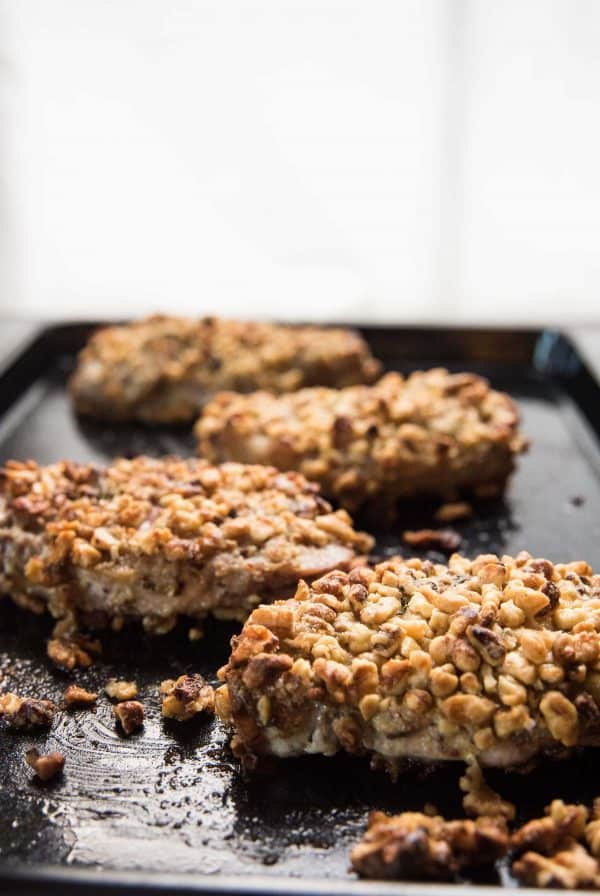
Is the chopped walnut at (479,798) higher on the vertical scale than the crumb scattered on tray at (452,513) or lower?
higher

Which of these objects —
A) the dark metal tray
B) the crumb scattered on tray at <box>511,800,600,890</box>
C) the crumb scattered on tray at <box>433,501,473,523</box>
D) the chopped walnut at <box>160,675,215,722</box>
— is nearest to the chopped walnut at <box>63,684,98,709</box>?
the dark metal tray

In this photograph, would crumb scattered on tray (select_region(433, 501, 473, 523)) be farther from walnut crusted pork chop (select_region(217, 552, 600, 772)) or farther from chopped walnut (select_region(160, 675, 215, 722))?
chopped walnut (select_region(160, 675, 215, 722))

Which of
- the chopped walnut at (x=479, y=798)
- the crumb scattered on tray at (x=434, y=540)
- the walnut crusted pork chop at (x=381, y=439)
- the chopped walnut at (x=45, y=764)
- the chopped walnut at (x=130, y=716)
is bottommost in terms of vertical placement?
the crumb scattered on tray at (x=434, y=540)

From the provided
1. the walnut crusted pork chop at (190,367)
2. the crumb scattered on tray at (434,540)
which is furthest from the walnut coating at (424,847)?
the walnut crusted pork chop at (190,367)

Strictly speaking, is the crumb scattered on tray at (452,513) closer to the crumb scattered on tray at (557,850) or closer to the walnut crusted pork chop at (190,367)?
the walnut crusted pork chop at (190,367)

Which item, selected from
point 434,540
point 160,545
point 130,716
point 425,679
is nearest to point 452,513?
point 434,540

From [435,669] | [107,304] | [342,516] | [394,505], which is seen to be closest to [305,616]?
[435,669]

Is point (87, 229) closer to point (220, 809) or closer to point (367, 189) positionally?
point (367, 189)
